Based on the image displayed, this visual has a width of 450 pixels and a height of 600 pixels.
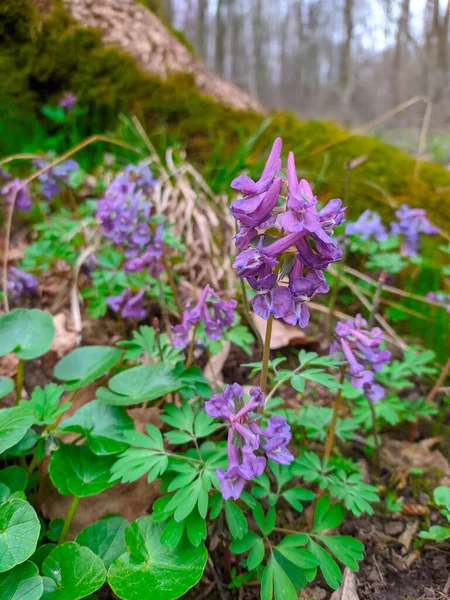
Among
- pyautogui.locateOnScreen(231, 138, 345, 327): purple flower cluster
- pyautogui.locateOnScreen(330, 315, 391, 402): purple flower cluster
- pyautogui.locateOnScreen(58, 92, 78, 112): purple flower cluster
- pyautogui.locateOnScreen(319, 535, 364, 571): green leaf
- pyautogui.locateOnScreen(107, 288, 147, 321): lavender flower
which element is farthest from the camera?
pyautogui.locateOnScreen(58, 92, 78, 112): purple flower cluster

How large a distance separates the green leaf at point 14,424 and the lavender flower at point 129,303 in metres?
0.95

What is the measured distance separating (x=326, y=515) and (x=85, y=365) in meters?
1.10

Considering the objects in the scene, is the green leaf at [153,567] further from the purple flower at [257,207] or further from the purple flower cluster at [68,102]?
the purple flower cluster at [68,102]

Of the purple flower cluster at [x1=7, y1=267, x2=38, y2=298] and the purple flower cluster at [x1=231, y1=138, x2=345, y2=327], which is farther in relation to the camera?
the purple flower cluster at [x1=7, y1=267, x2=38, y2=298]

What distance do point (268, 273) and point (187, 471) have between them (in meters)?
0.67

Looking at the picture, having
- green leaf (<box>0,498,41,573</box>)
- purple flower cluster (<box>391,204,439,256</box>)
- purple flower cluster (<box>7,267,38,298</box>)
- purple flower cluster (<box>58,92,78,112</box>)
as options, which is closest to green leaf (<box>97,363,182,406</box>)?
green leaf (<box>0,498,41,573</box>)

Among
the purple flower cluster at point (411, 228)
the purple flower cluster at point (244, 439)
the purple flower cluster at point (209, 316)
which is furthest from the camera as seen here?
the purple flower cluster at point (411, 228)

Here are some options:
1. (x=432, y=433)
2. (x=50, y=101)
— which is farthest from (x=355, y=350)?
(x=50, y=101)

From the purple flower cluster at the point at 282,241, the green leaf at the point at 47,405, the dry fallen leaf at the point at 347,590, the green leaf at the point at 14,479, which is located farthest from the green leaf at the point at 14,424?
the dry fallen leaf at the point at 347,590

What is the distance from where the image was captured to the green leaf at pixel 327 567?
1231 mm

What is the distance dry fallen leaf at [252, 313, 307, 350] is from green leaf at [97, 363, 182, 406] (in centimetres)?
85

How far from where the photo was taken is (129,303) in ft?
7.76

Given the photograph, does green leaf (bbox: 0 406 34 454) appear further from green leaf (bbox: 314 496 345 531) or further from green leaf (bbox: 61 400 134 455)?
green leaf (bbox: 314 496 345 531)

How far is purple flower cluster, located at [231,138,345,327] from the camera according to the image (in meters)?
1.03
